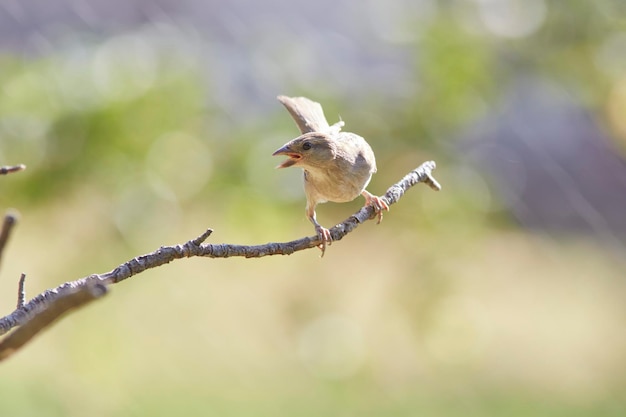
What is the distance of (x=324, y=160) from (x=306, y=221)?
1188 mm

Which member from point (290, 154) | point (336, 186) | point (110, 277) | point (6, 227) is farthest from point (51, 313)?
point (290, 154)

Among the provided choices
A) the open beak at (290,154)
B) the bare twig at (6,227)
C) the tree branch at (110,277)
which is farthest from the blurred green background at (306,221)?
the bare twig at (6,227)

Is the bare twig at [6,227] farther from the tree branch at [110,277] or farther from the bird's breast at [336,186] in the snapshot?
the bird's breast at [336,186]

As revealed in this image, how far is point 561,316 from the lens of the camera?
2809 mm

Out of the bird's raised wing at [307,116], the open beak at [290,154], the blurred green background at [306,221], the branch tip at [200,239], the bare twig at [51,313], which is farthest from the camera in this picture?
the blurred green background at [306,221]

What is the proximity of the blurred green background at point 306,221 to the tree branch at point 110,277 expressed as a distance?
1226 millimetres

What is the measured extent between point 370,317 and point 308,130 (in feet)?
5.72

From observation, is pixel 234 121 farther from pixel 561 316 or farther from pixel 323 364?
pixel 561 316

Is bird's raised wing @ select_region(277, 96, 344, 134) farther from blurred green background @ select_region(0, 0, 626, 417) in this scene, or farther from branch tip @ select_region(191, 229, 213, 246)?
blurred green background @ select_region(0, 0, 626, 417)

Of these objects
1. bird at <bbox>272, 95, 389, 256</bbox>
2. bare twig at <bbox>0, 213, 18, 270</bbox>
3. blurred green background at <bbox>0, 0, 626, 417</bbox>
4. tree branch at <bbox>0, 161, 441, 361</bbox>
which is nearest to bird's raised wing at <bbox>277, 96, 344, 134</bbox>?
bird at <bbox>272, 95, 389, 256</bbox>

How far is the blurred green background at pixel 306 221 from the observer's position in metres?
1.96

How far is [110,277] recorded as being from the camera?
1.30 feet

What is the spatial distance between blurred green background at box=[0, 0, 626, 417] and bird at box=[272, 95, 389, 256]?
813mm

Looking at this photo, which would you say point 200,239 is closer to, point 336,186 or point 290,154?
point 336,186
